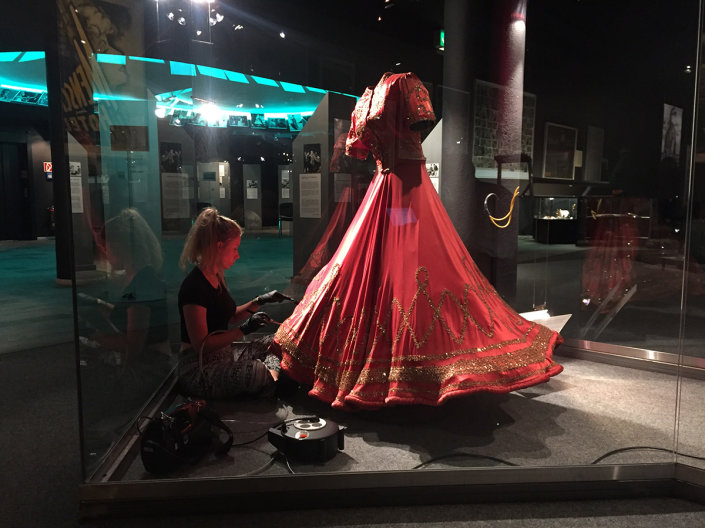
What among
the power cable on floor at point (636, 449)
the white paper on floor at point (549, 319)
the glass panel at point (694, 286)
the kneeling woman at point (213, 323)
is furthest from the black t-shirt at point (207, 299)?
the glass panel at point (694, 286)

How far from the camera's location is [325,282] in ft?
8.72

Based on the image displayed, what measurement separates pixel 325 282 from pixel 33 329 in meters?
3.16

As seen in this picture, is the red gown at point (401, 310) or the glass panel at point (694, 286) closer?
the glass panel at point (694, 286)

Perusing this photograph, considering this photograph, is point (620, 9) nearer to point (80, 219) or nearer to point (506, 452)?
point (506, 452)

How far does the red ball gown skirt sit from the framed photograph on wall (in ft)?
2.21

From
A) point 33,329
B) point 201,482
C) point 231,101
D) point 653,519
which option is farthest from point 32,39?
point 653,519

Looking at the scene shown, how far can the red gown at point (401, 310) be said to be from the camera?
2.35 meters

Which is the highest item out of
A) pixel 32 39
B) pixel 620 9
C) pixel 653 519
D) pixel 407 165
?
pixel 32 39

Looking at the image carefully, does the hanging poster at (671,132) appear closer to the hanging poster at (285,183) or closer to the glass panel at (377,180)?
the glass panel at (377,180)

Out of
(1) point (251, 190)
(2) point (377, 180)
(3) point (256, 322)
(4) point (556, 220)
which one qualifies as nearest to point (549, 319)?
(4) point (556, 220)

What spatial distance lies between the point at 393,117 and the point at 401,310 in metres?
0.96

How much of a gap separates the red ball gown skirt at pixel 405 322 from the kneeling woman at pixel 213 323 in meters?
0.23

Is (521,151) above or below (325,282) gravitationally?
above

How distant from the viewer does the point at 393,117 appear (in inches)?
105
